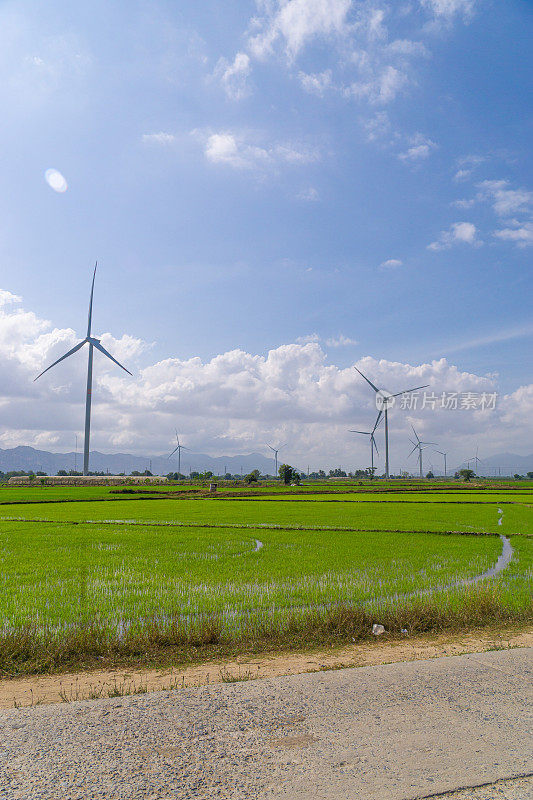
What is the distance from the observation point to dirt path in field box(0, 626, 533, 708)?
268 inches

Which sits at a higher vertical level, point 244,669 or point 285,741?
point 285,741

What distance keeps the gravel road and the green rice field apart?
2.87m

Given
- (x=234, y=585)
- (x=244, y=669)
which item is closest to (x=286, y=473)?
(x=234, y=585)

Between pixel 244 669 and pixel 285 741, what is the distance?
2.88 meters

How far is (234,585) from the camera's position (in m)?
14.2

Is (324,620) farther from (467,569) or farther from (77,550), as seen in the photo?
(77,550)

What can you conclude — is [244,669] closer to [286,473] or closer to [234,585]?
[234,585]

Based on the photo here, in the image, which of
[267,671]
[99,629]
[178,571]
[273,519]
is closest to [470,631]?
[267,671]

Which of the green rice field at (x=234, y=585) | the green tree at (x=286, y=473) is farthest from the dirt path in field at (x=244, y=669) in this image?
the green tree at (x=286, y=473)

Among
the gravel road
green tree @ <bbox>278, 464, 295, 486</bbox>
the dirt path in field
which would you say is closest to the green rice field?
the dirt path in field

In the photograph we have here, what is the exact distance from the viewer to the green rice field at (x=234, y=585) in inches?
362

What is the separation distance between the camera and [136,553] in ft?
67.8

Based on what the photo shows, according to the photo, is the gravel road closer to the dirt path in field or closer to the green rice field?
the dirt path in field

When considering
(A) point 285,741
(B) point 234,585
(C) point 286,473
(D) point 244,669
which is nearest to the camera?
(A) point 285,741
